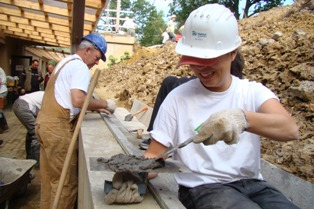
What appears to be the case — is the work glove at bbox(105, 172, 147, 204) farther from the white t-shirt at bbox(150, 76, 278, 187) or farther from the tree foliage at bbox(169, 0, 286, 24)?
the tree foliage at bbox(169, 0, 286, 24)

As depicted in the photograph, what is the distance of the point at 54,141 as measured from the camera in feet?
12.7

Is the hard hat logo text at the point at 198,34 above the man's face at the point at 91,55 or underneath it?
above

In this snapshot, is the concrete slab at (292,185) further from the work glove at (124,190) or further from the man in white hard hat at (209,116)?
the work glove at (124,190)

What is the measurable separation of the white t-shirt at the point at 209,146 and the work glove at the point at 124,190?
0.31 m

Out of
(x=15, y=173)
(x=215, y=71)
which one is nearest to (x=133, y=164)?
(x=215, y=71)

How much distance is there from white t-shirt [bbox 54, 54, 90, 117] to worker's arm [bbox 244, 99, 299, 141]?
2458mm

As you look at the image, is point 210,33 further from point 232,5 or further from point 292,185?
point 232,5

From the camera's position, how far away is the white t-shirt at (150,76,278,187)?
6.40 feet

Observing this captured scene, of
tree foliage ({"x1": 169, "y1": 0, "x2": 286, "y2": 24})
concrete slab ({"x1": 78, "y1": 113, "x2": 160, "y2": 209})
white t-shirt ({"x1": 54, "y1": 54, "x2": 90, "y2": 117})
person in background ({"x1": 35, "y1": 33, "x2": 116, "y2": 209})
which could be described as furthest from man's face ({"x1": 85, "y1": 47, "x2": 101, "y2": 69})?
tree foliage ({"x1": 169, "y1": 0, "x2": 286, "y2": 24})

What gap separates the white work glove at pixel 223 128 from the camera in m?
1.62

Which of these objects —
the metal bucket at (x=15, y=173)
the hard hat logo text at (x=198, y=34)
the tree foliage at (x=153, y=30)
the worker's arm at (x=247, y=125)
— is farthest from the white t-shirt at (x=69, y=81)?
the tree foliage at (x=153, y=30)

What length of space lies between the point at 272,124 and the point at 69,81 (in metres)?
2.71

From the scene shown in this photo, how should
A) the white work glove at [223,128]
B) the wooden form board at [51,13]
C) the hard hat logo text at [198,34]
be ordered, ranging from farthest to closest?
1. the wooden form board at [51,13]
2. the hard hat logo text at [198,34]
3. the white work glove at [223,128]

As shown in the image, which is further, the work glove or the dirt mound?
the dirt mound
